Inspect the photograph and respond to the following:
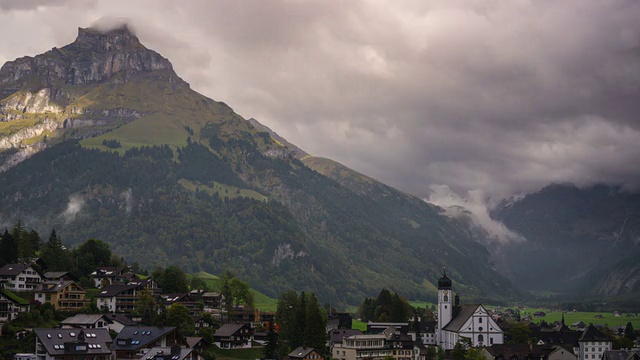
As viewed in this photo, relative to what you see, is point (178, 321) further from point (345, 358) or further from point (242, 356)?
point (345, 358)

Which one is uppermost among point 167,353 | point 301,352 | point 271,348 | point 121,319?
point 121,319

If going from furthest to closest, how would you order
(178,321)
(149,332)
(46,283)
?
1. (46,283)
2. (178,321)
3. (149,332)

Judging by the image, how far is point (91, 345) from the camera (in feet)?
474

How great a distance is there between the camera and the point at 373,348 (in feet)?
600

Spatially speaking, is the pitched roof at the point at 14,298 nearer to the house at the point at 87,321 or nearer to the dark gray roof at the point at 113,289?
the house at the point at 87,321

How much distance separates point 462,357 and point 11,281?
319ft

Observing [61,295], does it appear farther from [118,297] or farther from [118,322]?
[118,322]

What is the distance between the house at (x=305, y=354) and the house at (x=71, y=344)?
116 ft

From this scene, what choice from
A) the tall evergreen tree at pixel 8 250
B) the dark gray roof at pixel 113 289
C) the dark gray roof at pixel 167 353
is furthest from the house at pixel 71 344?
the tall evergreen tree at pixel 8 250

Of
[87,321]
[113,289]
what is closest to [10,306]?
[87,321]

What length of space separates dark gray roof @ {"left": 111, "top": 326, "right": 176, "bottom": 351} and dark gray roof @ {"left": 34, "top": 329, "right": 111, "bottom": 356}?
10.1ft

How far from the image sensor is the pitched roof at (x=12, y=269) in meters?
180

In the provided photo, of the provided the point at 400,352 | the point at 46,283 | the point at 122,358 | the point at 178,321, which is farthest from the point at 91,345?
the point at 400,352

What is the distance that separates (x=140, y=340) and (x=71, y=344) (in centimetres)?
1473
